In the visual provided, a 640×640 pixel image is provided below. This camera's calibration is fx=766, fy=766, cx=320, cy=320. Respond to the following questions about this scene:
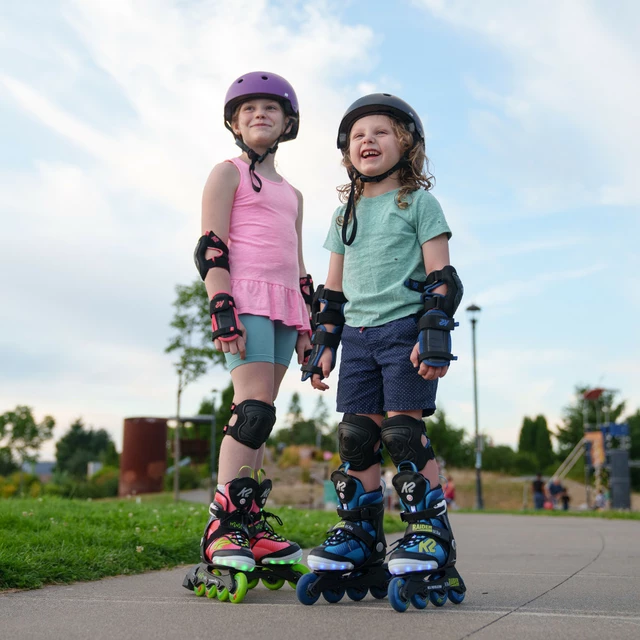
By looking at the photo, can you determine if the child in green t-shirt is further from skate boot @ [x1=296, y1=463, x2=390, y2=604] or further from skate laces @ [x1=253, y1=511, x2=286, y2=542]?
skate laces @ [x1=253, y1=511, x2=286, y2=542]

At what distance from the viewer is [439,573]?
2914 mm

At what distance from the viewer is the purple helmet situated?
381cm

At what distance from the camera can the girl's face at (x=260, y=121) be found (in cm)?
383

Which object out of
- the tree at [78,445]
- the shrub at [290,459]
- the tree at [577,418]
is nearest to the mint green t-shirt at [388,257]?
the shrub at [290,459]

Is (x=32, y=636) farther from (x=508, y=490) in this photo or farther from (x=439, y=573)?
(x=508, y=490)

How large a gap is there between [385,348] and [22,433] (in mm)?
59832

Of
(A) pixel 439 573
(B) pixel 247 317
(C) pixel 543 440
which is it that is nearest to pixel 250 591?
(A) pixel 439 573

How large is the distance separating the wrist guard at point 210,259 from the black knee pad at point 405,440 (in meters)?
1.11

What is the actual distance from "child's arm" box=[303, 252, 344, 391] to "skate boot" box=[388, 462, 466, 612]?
0.56 meters

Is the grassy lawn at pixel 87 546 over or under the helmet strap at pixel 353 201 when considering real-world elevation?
under

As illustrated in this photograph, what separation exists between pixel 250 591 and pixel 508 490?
34499 mm

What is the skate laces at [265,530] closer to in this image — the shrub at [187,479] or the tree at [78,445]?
the shrub at [187,479]

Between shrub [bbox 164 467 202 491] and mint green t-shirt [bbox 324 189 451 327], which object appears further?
shrub [bbox 164 467 202 491]

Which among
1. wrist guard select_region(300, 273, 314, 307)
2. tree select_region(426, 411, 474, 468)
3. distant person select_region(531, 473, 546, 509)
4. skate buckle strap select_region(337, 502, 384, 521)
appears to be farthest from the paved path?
tree select_region(426, 411, 474, 468)
